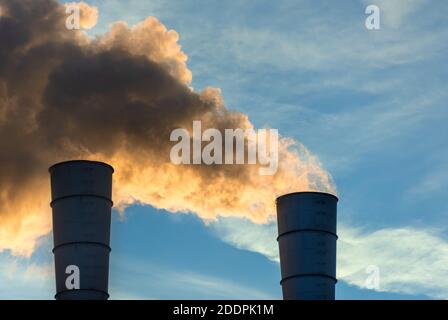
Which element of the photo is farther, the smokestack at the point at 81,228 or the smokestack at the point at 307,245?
the smokestack at the point at 307,245

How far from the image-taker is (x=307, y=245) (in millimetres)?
34469

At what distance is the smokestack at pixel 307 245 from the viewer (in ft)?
112

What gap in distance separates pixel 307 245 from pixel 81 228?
978 centimetres

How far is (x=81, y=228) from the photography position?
3294 centimetres

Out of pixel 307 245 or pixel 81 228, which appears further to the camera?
pixel 307 245

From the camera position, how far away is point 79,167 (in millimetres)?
33469

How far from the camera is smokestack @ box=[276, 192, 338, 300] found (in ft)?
112

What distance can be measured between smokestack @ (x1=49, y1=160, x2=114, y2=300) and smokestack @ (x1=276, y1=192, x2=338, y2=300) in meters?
7.87

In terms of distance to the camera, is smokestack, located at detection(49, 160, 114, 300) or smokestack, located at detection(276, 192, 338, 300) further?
smokestack, located at detection(276, 192, 338, 300)

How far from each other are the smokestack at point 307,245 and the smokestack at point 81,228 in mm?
7871

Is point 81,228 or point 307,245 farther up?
point 81,228
